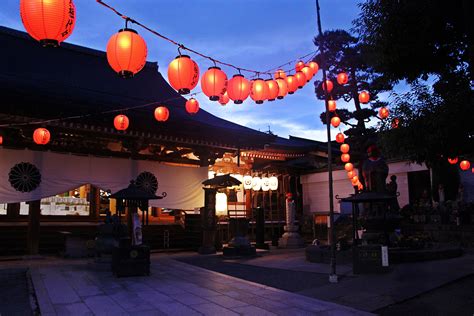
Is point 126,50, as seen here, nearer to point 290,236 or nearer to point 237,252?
point 237,252

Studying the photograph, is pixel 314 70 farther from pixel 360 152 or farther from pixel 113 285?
pixel 113 285

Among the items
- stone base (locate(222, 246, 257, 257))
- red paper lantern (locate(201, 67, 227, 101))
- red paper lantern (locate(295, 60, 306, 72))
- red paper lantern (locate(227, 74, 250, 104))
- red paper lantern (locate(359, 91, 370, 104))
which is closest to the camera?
red paper lantern (locate(201, 67, 227, 101))

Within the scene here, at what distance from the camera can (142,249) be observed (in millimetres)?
10203

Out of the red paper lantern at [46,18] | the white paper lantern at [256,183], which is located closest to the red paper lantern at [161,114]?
the red paper lantern at [46,18]

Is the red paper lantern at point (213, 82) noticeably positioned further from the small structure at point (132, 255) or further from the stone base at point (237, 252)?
the stone base at point (237, 252)

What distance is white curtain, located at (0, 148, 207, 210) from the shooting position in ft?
41.0

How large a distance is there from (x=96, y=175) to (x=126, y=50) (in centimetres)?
738

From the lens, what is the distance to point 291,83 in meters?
13.4

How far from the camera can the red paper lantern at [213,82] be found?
1028cm

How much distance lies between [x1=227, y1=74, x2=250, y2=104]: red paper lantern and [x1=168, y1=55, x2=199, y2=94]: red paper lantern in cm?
167

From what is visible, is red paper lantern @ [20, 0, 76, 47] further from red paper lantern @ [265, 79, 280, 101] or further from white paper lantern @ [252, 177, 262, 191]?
white paper lantern @ [252, 177, 262, 191]

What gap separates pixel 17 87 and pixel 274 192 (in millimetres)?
15695

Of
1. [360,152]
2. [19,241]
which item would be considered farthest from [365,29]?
[19,241]

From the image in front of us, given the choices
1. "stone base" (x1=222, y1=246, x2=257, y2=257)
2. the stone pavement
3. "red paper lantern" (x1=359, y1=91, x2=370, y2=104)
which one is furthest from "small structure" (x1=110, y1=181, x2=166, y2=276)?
"red paper lantern" (x1=359, y1=91, x2=370, y2=104)
